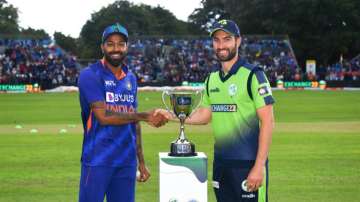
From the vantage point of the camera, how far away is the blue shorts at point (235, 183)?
5980mm

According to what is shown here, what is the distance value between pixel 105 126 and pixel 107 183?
540 mm

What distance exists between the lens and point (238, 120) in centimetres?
602

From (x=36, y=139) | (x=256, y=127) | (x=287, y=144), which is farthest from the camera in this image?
(x=36, y=139)

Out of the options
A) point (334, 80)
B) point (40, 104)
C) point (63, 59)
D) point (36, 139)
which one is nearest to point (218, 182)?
point (36, 139)

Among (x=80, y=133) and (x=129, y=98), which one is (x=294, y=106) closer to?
(x=80, y=133)

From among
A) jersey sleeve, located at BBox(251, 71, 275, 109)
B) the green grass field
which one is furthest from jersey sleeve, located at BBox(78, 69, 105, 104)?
the green grass field

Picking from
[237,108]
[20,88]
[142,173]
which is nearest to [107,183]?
[142,173]

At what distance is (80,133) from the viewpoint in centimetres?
1956

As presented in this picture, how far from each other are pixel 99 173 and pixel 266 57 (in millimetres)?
59343

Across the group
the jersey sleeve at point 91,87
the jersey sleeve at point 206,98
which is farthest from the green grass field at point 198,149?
the jersey sleeve at point 91,87

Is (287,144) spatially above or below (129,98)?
below

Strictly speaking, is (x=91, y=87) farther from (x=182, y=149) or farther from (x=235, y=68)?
(x=235, y=68)

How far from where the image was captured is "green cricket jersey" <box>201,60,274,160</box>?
19.3 ft

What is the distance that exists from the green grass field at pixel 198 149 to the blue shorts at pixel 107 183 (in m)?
3.49
